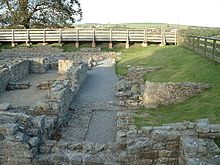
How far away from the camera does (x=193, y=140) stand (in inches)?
376

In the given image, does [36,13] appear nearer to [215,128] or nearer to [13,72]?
[13,72]

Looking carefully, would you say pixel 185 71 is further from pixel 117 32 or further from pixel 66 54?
pixel 117 32

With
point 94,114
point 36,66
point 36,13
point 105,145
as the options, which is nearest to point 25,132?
point 105,145

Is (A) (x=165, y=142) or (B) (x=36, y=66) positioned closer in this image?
(A) (x=165, y=142)

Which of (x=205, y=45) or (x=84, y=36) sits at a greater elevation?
(x=84, y=36)

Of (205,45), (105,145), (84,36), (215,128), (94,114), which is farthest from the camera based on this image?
(84,36)

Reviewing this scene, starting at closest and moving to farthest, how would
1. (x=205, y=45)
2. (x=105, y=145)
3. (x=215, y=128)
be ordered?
(x=215, y=128) < (x=105, y=145) < (x=205, y=45)

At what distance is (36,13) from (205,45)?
3518cm

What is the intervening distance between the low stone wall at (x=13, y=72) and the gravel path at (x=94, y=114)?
4753mm

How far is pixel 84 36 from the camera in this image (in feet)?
150

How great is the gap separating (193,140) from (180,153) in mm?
551

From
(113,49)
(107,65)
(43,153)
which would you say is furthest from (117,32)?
(43,153)

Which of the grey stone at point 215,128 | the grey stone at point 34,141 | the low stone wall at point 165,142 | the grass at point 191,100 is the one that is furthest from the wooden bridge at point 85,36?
the grey stone at point 215,128

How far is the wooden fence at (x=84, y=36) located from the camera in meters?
44.8
